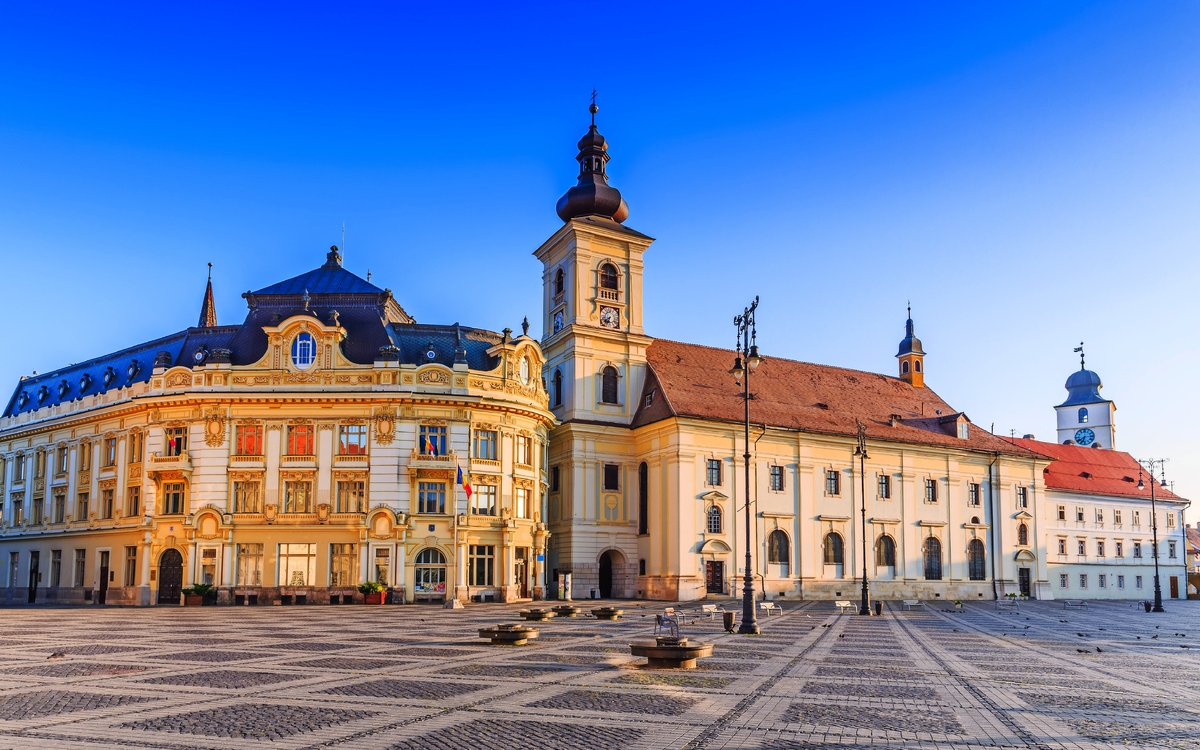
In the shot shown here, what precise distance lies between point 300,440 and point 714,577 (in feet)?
88.6

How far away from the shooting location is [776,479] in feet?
225

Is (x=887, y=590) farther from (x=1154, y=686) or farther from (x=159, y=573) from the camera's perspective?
(x=1154, y=686)

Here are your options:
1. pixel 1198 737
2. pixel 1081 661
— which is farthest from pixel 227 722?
pixel 1081 661

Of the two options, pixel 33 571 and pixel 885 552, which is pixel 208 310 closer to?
pixel 33 571

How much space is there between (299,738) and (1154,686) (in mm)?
15110

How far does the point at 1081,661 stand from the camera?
2342 centimetres

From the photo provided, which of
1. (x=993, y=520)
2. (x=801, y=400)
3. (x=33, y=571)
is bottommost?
Answer: (x=33, y=571)

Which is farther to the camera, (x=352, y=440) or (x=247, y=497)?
(x=352, y=440)

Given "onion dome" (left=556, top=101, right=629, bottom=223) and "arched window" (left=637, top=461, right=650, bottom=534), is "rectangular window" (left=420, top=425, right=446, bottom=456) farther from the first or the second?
"onion dome" (left=556, top=101, right=629, bottom=223)

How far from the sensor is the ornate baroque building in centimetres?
5347

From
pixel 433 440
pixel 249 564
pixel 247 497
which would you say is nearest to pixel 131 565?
pixel 249 564

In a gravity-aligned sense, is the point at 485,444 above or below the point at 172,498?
above

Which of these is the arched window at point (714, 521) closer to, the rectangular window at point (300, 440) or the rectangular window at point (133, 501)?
the rectangular window at point (300, 440)

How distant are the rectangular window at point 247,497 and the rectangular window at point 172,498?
127 inches
